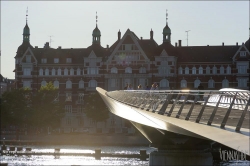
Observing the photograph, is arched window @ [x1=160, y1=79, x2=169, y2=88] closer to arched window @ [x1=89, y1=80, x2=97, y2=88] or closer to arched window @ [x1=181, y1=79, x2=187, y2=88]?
arched window @ [x1=181, y1=79, x2=187, y2=88]

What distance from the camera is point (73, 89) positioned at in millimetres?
122500

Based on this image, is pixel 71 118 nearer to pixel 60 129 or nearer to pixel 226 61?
pixel 60 129

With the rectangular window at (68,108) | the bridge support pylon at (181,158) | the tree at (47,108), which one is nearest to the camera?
the bridge support pylon at (181,158)

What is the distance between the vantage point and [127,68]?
11706cm

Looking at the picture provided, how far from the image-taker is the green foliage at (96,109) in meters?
112

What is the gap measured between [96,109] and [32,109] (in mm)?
9885

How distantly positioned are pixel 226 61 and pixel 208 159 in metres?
91.6

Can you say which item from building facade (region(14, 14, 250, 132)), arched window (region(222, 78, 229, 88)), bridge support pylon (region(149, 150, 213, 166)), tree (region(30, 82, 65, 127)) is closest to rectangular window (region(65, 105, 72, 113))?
building facade (region(14, 14, 250, 132))

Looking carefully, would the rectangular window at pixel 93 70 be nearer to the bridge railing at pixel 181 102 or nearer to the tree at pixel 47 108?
the tree at pixel 47 108

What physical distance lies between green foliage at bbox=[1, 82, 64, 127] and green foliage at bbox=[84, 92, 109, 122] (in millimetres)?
4130

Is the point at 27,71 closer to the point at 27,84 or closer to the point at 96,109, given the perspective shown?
the point at 27,84

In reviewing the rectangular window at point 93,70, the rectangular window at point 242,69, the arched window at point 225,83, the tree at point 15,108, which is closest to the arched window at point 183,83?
the arched window at point 225,83

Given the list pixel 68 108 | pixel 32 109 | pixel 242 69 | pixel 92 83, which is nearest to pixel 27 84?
pixel 68 108

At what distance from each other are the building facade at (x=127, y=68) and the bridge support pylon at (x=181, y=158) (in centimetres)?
8415
